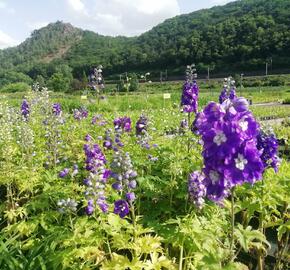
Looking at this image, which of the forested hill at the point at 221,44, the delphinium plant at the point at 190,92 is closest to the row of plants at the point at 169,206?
the delphinium plant at the point at 190,92

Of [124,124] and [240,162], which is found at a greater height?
[240,162]

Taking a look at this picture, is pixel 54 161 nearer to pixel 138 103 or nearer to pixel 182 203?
pixel 182 203

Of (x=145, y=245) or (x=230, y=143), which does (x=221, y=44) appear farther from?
(x=230, y=143)

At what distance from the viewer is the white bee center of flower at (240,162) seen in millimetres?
2296

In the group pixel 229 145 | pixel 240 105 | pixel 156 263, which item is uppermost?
pixel 240 105

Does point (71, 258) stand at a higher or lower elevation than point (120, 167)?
lower

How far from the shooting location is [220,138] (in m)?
2.29

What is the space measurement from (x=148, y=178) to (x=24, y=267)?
145cm

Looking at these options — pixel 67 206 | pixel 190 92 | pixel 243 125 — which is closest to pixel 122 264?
pixel 67 206

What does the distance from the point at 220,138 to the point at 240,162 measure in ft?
0.61

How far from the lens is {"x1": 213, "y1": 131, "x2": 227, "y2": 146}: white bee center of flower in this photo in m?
2.29

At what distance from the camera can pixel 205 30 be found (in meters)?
104

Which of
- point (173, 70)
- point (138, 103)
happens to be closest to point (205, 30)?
point (173, 70)

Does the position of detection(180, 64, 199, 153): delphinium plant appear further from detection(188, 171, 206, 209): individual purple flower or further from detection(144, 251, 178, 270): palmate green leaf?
detection(144, 251, 178, 270): palmate green leaf
